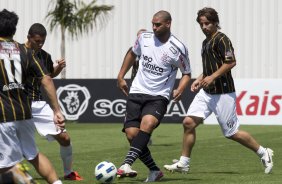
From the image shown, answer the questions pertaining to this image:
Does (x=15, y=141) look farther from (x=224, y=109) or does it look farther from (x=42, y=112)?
(x=224, y=109)

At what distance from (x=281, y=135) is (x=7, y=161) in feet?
45.5

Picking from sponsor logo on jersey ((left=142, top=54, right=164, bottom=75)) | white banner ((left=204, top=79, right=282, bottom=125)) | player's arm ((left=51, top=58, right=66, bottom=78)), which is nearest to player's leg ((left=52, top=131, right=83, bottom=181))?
player's arm ((left=51, top=58, right=66, bottom=78))

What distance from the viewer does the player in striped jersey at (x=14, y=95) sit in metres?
9.75

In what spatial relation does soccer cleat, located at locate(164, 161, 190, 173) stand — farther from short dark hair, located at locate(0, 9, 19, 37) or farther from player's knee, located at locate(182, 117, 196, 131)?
short dark hair, located at locate(0, 9, 19, 37)

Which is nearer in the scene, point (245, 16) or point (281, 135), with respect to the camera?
point (281, 135)

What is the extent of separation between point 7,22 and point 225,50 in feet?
15.5

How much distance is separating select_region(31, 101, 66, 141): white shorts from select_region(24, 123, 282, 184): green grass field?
0.66 metres

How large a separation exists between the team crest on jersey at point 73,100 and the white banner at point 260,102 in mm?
4410

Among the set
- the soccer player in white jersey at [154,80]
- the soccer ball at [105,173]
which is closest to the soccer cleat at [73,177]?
the soccer player in white jersey at [154,80]

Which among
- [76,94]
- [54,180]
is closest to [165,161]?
[54,180]

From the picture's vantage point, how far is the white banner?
89.5ft

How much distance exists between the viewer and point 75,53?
1641 inches

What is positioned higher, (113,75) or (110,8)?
(110,8)

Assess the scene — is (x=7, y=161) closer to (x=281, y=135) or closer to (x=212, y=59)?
(x=212, y=59)
